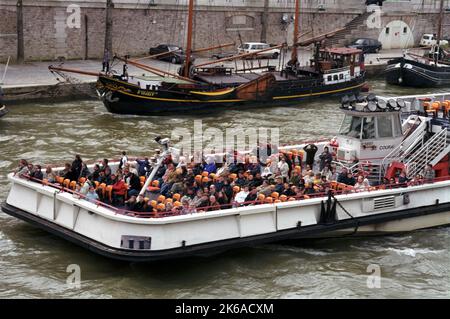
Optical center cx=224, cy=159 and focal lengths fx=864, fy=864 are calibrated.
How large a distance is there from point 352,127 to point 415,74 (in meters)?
24.3

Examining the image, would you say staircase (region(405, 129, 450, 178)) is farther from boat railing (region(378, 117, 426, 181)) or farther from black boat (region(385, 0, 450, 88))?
black boat (region(385, 0, 450, 88))

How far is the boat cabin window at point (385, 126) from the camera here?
774 inches

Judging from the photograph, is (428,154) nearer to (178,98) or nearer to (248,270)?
(248,270)

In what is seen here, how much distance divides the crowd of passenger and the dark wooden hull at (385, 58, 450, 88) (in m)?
24.4

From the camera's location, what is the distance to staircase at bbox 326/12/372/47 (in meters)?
51.2

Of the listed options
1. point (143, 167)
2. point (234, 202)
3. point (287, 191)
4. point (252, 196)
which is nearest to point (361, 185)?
point (287, 191)

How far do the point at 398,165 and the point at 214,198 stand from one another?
5.07 m

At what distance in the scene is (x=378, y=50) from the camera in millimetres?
53375

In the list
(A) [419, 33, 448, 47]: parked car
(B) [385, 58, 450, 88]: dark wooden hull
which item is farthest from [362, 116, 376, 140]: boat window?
(A) [419, 33, 448, 47]: parked car

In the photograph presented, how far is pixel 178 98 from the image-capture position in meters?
33.2

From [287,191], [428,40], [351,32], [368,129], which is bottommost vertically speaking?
[287,191]

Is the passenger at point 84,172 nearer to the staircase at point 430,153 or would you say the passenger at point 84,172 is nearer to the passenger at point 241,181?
the passenger at point 241,181

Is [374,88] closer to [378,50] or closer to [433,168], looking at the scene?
[378,50]
